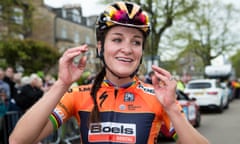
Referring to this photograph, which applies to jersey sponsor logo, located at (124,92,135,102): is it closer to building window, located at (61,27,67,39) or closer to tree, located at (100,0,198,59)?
tree, located at (100,0,198,59)

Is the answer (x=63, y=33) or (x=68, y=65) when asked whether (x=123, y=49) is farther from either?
(x=63, y=33)

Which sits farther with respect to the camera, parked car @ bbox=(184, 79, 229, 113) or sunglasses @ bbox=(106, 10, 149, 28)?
parked car @ bbox=(184, 79, 229, 113)

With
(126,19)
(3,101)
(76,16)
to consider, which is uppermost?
(76,16)

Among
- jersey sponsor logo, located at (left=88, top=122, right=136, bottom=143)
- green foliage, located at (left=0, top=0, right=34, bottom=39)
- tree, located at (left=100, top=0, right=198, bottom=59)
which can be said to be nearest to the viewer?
jersey sponsor logo, located at (left=88, top=122, right=136, bottom=143)

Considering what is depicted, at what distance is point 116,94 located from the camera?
216 cm

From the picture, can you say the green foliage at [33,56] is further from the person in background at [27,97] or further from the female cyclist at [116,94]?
the female cyclist at [116,94]

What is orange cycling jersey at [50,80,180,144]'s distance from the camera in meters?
2.02

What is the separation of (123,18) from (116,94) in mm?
503

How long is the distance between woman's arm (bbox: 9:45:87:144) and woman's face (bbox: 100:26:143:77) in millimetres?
210

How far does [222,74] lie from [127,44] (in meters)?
26.3

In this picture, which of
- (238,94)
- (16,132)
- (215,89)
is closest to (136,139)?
(16,132)

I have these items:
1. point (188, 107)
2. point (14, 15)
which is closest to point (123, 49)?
point (188, 107)

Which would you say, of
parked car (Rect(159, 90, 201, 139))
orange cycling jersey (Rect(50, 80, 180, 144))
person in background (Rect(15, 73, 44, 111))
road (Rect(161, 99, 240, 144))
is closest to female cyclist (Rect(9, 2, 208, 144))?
orange cycling jersey (Rect(50, 80, 180, 144))

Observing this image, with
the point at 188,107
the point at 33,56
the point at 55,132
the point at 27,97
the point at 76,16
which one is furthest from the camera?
the point at 76,16
